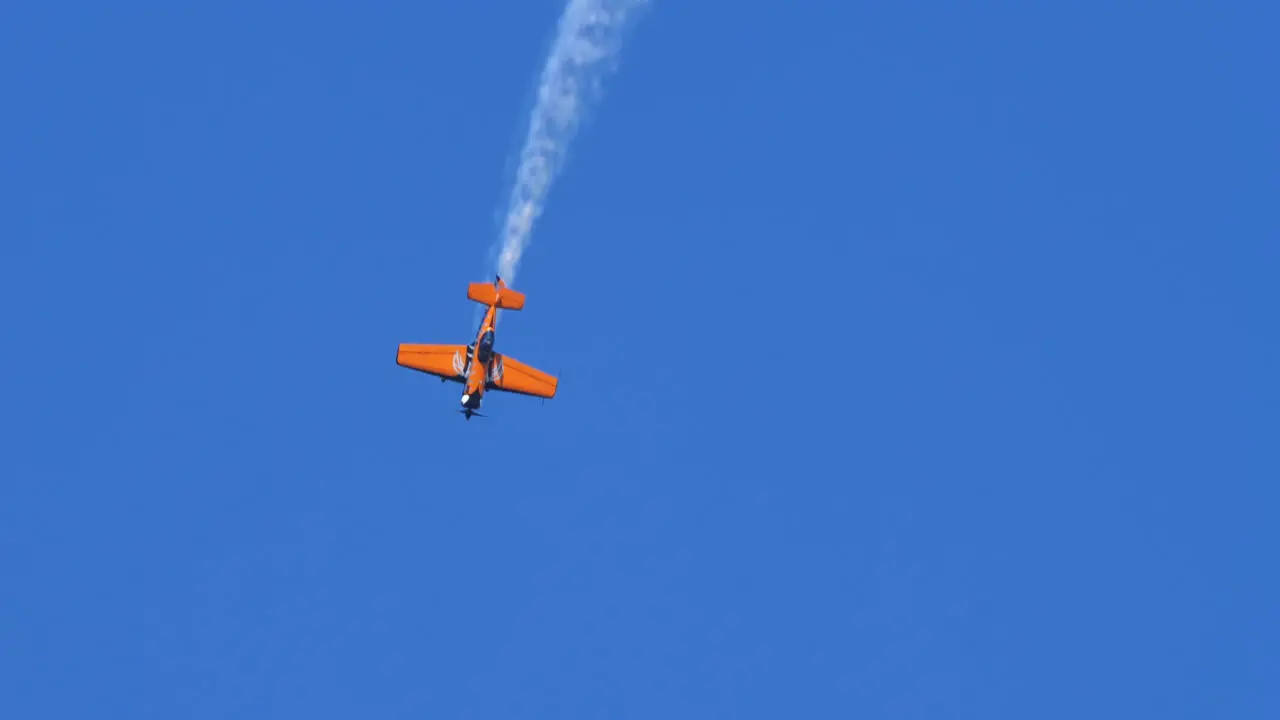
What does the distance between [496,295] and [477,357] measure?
2017 millimetres

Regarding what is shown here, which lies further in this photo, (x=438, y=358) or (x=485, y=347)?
(x=438, y=358)

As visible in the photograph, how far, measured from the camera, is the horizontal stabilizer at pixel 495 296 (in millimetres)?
74312

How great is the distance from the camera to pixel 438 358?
75062 millimetres

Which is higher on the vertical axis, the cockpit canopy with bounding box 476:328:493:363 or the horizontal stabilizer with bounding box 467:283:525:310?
the horizontal stabilizer with bounding box 467:283:525:310

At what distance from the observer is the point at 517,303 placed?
245 ft

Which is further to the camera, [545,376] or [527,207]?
[545,376]

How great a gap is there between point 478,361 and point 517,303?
7.22ft

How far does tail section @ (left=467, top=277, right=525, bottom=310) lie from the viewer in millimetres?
74312

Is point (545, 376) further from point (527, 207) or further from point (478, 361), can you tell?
point (527, 207)

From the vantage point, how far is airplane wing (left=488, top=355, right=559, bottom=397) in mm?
75438

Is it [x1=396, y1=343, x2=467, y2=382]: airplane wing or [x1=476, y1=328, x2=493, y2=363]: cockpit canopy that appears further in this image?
[x1=396, y1=343, x2=467, y2=382]: airplane wing

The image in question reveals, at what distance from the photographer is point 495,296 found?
74375 mm

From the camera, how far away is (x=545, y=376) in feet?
252

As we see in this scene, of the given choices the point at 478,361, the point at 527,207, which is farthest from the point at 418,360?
the point at 527,207
